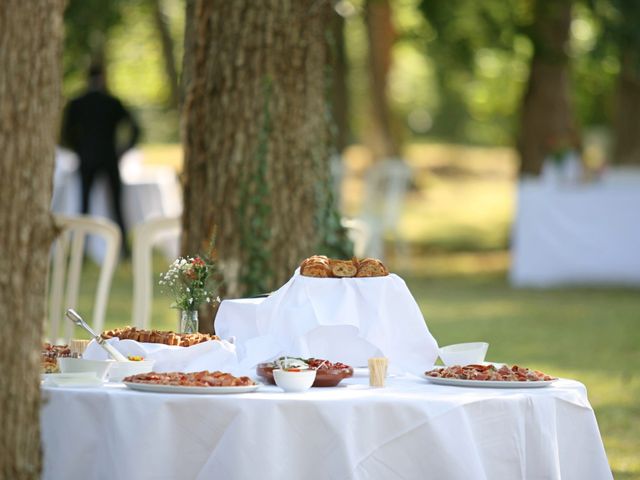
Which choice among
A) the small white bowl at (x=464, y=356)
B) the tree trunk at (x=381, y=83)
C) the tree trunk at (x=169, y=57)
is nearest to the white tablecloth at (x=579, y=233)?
the tree trunk at (x=381, y=83)

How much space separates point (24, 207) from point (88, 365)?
720 millimetres

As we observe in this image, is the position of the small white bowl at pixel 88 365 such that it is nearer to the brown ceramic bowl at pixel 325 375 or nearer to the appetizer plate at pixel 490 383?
the brown ceramic bowl at pixel 325 375

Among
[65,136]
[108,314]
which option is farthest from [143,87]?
[108,314]

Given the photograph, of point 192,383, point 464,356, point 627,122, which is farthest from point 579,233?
point 192,383

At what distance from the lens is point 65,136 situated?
14078 millimetres

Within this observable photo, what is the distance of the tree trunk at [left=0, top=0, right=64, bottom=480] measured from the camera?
2.74 metres

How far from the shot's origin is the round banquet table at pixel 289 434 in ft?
10.2

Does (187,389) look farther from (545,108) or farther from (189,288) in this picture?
(545,108)

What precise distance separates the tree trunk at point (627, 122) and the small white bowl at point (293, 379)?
14.7 m

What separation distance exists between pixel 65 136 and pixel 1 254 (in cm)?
1157

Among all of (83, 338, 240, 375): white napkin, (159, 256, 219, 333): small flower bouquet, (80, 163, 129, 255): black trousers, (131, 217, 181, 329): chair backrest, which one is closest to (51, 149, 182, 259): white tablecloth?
(80, 163, 129, 255): black trousers

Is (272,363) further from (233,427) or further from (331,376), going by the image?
(233,427)

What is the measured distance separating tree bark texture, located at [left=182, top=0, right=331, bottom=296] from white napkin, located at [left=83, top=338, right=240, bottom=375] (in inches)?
103

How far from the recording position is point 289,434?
3111mm
